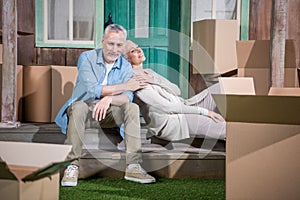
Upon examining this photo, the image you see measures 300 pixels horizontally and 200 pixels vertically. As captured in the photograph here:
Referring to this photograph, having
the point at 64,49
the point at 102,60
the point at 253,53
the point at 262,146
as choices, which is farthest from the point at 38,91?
the point at 262,146

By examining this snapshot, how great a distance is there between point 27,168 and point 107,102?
62.0 inches

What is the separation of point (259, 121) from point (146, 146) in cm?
142

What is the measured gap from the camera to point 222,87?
3.31 metres

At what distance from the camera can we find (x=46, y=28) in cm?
449

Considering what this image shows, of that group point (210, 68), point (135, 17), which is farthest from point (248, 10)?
point (135, 17)

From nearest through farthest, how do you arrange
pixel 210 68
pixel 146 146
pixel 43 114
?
pixel 146 146
pixel 43 114
pixel 210 68

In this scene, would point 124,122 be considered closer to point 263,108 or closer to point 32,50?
point 263,108

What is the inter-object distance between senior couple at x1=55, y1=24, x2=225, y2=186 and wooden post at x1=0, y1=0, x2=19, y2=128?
60cm

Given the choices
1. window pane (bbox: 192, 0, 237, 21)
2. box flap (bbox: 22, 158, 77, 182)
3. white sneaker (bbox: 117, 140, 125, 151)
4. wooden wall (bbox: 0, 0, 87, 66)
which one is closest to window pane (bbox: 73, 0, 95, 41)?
wooden wall (bbox: 0, 0, 87, 66)

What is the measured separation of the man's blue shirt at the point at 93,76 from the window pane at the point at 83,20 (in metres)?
1.51

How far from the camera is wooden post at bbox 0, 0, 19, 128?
341cm

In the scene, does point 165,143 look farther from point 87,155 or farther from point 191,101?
point 87,155

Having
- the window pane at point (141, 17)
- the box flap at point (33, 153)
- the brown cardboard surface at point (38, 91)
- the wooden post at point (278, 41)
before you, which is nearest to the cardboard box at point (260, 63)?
the wooden post at point (278, 41)

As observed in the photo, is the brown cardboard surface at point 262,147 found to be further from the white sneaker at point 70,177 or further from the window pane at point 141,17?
the window pane at point 141,17
